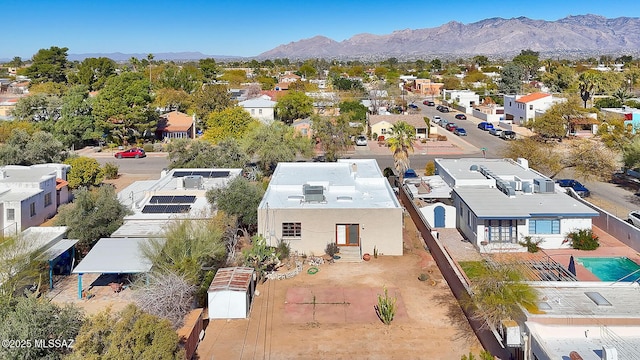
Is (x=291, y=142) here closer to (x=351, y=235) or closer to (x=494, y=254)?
(x=351, y=235)

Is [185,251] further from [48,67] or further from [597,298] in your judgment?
[48,67]

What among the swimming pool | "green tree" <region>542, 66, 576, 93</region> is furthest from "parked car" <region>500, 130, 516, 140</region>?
the swimming pool

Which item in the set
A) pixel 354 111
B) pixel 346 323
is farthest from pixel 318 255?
pixel 354 111

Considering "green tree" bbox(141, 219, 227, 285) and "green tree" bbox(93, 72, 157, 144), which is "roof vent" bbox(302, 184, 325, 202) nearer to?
"green tree" bbox(141, 219, 227, 285)

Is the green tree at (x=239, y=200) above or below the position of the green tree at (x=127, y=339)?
above

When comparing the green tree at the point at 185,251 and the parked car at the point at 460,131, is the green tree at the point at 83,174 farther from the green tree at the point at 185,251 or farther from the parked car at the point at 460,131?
the parked car at the point at 460,131

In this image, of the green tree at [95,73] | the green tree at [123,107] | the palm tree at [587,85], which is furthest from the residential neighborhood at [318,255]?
the green tree at [95,73]
